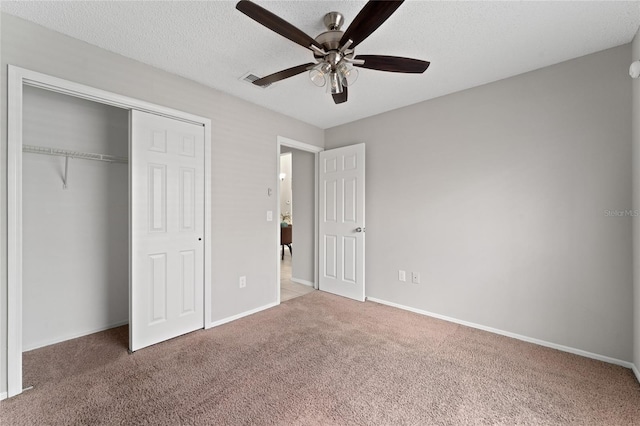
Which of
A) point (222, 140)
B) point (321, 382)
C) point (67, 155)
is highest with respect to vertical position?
point (222, 140)

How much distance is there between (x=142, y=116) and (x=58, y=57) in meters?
0.61

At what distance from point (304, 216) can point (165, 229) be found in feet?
7.46

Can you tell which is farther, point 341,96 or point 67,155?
point 67,155

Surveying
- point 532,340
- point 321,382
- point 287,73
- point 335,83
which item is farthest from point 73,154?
point 532,340

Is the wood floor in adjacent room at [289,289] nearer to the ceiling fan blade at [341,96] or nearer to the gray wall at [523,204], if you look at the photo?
the gray wall at [523,204]

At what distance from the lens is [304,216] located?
4.48 metres

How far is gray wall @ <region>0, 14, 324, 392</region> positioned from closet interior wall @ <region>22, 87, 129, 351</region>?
0.74 m

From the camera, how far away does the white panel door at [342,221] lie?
367 cm

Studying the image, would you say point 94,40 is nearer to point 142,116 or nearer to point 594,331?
point 142,116

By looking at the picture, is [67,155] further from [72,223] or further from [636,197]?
[636,197]

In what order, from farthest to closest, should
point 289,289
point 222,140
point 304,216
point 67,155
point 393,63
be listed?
point 304,216
point 289,289
point 222,140
point 67,155
point 393,63

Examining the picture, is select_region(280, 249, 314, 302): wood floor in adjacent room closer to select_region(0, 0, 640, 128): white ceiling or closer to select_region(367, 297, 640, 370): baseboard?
select_region(367, 297, 640, 370): baseboard

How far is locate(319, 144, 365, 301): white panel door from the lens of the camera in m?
3.67

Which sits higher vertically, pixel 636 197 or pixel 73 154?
pixel 73 154
